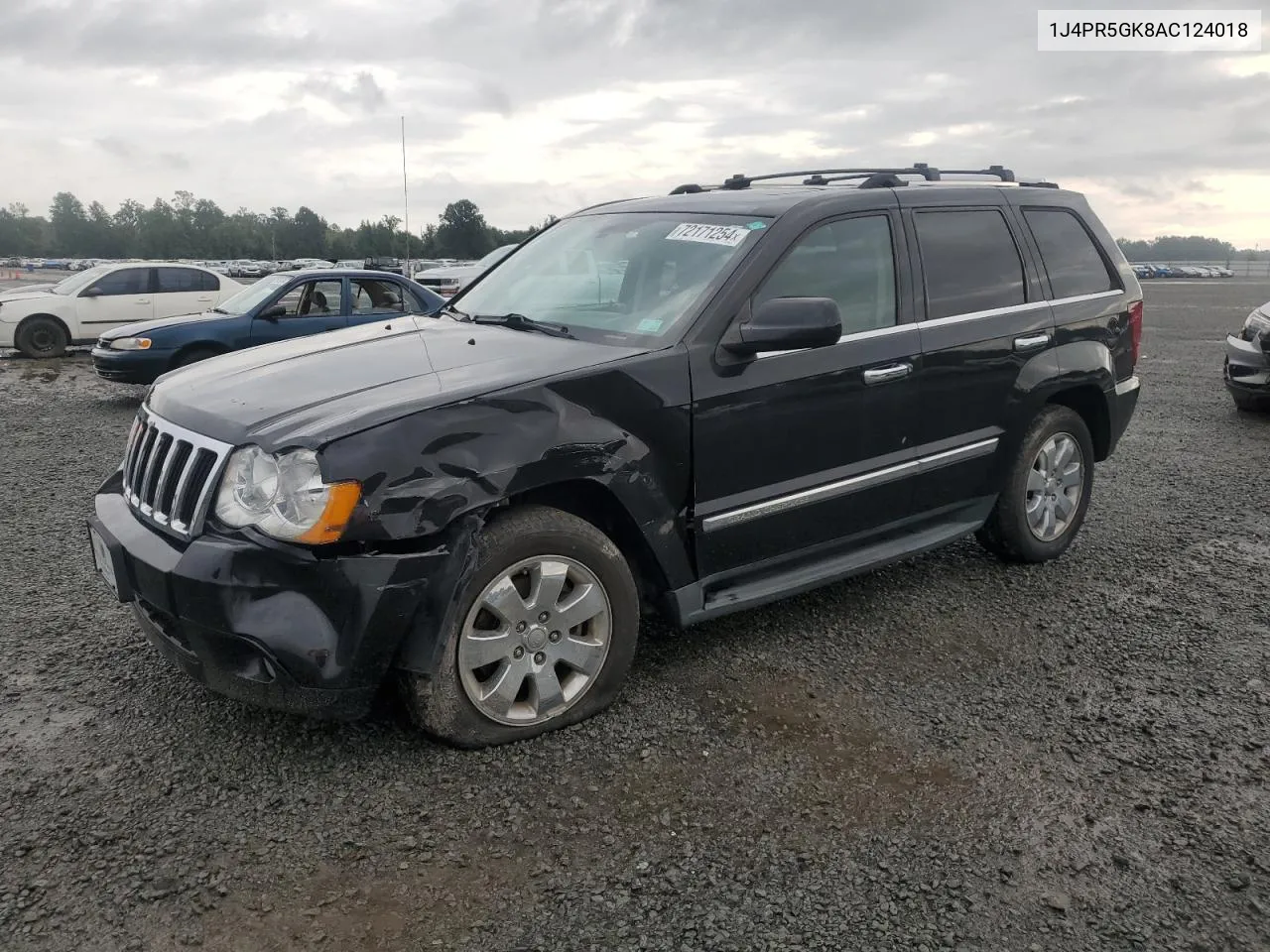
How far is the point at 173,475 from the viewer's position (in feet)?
10.2

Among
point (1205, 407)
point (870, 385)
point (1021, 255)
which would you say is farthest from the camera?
point (1205, 407)

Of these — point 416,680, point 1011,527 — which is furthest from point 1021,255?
point 416,680

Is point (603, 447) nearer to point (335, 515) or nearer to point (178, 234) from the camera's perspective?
point (335, 515)

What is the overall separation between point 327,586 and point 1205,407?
10.0 meters

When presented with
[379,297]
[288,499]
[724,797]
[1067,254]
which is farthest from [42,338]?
[724,797]

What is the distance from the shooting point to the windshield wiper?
3.76 meters

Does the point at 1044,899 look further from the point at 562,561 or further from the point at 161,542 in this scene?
the point at 161,542

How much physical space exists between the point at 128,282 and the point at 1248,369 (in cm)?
1448

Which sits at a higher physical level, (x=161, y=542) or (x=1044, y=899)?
(x=161, y=542)

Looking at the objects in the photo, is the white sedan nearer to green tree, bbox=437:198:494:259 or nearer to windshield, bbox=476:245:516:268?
windshield, bbox=476:245:516:268

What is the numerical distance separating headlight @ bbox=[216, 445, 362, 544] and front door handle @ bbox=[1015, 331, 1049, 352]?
3136 mm

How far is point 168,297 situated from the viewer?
14883 mm

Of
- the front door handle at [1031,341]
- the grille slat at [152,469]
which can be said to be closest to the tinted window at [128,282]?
the grille slat at [152,469]

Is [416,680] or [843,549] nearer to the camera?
[416,680]
